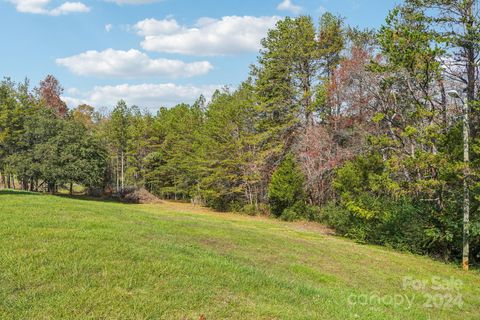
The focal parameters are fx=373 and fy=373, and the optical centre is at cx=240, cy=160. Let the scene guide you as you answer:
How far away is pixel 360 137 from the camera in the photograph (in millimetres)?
24000

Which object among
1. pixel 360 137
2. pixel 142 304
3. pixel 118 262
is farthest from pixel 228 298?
pixel 360 137

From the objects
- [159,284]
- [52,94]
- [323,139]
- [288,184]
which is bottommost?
[159,284]

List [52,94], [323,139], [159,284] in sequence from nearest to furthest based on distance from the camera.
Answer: [159,284] < [323,139] < [52,94]

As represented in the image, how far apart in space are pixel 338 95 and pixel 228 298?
22.3m

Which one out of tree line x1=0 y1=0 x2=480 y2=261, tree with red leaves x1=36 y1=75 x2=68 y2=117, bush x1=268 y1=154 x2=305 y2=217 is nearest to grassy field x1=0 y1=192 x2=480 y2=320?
tree line x1=0 y1=0 x2=480 y2=261

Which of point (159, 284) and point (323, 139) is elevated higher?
point (323, 139)

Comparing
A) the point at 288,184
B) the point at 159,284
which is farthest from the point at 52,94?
the point at 159,284

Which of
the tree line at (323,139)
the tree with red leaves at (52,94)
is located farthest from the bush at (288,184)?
the tree with red leaves at (52,94)

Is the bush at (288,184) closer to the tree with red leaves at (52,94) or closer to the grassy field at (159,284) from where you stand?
the grassy field at (159,284)

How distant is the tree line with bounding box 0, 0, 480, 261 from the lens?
13758mm

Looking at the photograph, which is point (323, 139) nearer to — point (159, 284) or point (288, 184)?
point (288, 184)

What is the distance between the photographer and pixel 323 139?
81.9 ft

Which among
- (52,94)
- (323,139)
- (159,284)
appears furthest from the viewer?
(52,94)

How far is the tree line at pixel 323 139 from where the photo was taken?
45.1 ft
